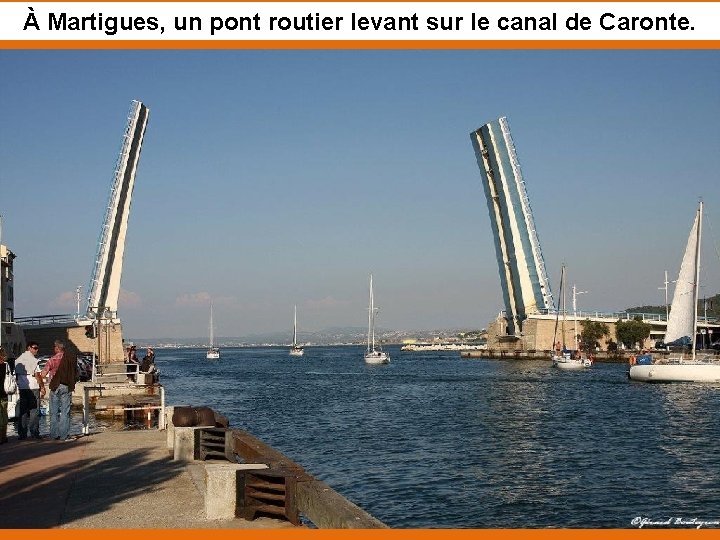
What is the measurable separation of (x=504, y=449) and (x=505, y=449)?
0.09 ft

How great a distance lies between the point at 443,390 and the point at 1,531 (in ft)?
135

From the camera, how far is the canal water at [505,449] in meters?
14.7

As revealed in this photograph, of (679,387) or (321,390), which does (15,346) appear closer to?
(321,390)

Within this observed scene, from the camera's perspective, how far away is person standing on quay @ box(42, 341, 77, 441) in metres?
13.7

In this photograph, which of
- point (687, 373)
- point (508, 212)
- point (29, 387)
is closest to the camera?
point (29, 387)

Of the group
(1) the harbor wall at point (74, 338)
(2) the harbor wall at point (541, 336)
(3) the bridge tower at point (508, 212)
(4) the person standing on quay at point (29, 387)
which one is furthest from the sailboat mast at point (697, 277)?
(4) the person standing on quay at point (29, 387)

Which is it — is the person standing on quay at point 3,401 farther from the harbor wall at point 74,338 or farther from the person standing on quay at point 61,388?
the harbor wall at point 74,338

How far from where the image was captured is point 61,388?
45.3ft

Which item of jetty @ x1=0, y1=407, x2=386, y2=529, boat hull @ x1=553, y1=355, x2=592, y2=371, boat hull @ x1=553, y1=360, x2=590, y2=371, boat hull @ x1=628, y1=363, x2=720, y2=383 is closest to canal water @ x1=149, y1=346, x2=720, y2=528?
boat hull @ x1=628, y1=363, x2=720, y2=383

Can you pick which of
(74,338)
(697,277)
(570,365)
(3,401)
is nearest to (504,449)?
(3,401)

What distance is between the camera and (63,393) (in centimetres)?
1380

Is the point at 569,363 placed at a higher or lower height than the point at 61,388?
lower

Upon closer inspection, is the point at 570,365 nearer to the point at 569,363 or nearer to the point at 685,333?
the point at 569,363

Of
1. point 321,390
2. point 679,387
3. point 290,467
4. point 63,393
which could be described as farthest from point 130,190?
point 290,467
